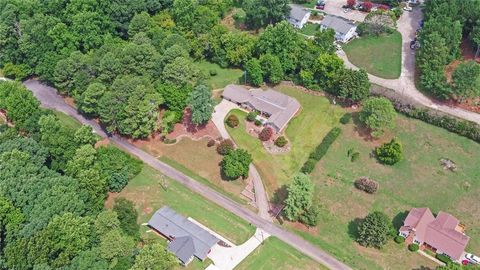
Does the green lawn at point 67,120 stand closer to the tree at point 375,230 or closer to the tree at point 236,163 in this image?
the tree at point 236,163

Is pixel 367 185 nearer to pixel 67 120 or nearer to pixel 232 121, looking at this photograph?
pixel 232 121

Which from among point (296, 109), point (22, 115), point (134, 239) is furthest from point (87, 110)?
point (296, 109)

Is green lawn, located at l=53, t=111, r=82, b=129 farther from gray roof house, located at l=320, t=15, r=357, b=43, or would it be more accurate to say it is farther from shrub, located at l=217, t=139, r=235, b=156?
gray roof house, located at l=320, t=15, r=357, b=43

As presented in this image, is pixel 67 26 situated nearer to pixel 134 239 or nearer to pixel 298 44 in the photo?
pixel 298 44

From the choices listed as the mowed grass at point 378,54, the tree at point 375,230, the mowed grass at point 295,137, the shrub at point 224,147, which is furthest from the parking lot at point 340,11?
the tree at point 375,230

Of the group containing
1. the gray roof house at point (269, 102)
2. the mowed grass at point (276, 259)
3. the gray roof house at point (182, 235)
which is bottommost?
the mowed grass at point (276, 259)

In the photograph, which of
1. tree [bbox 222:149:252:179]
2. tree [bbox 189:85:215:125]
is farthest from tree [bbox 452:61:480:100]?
tree [bbox 189:85:215:125]

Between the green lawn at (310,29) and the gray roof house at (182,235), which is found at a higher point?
the green lawn at (310,29)
